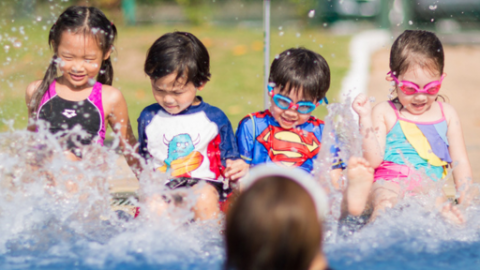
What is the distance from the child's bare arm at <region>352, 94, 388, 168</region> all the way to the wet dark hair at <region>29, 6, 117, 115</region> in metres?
1.58

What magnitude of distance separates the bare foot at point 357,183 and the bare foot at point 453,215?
44cm

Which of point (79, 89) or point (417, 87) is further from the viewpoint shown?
point (79, 89)

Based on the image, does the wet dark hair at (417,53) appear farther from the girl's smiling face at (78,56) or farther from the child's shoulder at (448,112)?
the girl's smiling face at (78,56)

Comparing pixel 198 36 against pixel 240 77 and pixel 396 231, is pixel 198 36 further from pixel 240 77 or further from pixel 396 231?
pixel 396 231

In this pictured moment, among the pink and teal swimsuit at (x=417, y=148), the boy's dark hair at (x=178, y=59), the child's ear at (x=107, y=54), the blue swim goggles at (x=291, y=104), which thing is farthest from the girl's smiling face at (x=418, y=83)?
the child's ear at (x=107, y=54)

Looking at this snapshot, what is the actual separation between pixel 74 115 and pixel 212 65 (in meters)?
6.72

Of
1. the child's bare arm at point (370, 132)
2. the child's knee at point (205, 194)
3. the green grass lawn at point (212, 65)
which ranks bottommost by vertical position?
the child's knee at point (205, 194)

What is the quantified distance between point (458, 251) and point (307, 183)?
159cm

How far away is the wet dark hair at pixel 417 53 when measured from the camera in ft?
10.7

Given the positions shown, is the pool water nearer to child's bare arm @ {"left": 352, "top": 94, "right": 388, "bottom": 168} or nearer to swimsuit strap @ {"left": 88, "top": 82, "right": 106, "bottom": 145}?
child's bare arm @ {"left": 352, "top": 94, "right": 388, "bottom": 168}

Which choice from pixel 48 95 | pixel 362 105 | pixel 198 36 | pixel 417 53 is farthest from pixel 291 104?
pixel 198 36

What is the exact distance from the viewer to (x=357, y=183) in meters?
2.92

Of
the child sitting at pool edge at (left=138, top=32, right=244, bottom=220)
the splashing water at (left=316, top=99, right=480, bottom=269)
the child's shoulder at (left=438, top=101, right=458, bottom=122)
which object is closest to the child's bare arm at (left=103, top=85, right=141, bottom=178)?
the child sitting at pool edge at (left=138, top=32, right=244, bottom=220)

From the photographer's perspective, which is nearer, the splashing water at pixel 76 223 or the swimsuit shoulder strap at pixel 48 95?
the splashing water at pixel 76 223
